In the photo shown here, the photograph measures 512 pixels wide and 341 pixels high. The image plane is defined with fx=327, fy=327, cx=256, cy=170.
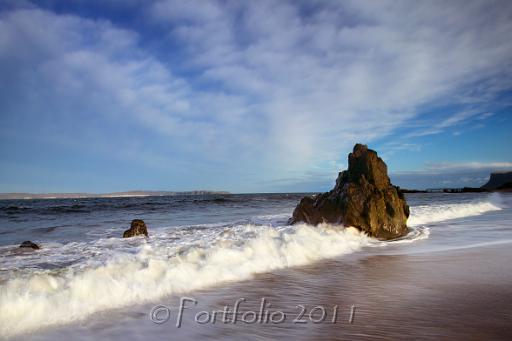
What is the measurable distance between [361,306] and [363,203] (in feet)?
20.7

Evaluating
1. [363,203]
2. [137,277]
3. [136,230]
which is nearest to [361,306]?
[137,277]

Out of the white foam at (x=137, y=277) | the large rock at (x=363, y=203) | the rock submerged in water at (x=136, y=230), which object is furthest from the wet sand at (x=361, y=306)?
the rock submerged in water at (x=136, y=230)

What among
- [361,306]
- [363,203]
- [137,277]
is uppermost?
[363,203]

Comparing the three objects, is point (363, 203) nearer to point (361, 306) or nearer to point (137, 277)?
point (361, 306)

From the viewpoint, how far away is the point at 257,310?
329 centimetres

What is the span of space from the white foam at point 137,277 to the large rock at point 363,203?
8.99 ft

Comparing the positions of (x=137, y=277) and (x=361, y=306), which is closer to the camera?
(x=361, y=306)

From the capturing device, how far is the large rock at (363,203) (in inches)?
356

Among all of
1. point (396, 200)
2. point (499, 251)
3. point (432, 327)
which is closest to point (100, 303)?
point (432, 327)

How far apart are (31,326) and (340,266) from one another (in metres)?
4.29

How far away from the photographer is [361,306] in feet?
10.9

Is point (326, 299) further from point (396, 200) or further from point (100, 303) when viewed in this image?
point (396, 200)

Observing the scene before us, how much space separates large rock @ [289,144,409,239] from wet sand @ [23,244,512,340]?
12.1 ft

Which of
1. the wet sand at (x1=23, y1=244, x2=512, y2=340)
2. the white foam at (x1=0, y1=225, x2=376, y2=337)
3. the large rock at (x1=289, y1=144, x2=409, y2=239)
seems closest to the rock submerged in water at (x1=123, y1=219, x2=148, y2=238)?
the white foam at (x1=0, y1=225, x2=376, y2=337)
